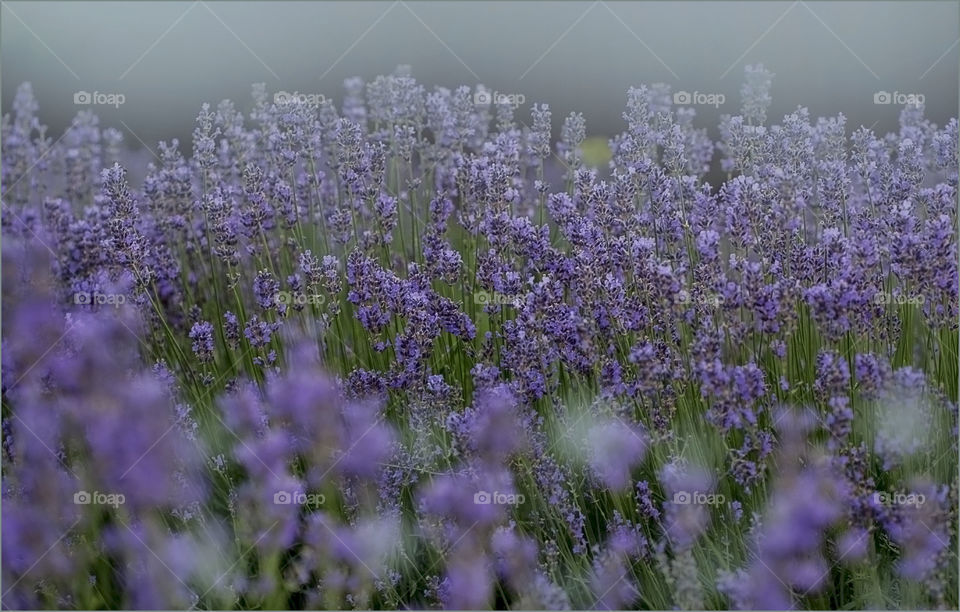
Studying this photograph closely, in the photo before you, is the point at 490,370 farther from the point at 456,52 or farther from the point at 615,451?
the point at 456,52

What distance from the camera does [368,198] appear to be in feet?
9.02

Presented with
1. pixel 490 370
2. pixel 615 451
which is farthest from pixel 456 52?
pixel 615 451

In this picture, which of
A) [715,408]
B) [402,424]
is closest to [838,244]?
[715,408]

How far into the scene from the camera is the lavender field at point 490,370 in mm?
2295

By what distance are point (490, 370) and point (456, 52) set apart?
99 cm

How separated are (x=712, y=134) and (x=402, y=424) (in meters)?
Answer: 1.25

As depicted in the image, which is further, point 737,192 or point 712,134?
point 712,134

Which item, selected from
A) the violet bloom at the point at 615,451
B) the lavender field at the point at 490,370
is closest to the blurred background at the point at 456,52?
the lavender field at the point at 490,370

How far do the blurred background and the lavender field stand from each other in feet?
0.25

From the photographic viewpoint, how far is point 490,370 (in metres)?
2.42

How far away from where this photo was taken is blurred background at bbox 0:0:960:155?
2.79m

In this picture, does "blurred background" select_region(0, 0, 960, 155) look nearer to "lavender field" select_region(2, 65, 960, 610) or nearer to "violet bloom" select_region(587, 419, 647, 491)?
"lavender field" select_region(2, 65, 960, 610)

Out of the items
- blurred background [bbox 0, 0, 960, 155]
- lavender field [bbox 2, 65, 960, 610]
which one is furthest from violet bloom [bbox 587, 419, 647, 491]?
blurred background [bbox 0, 0, 960, 155]

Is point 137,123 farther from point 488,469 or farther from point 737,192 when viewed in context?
point 737,192
